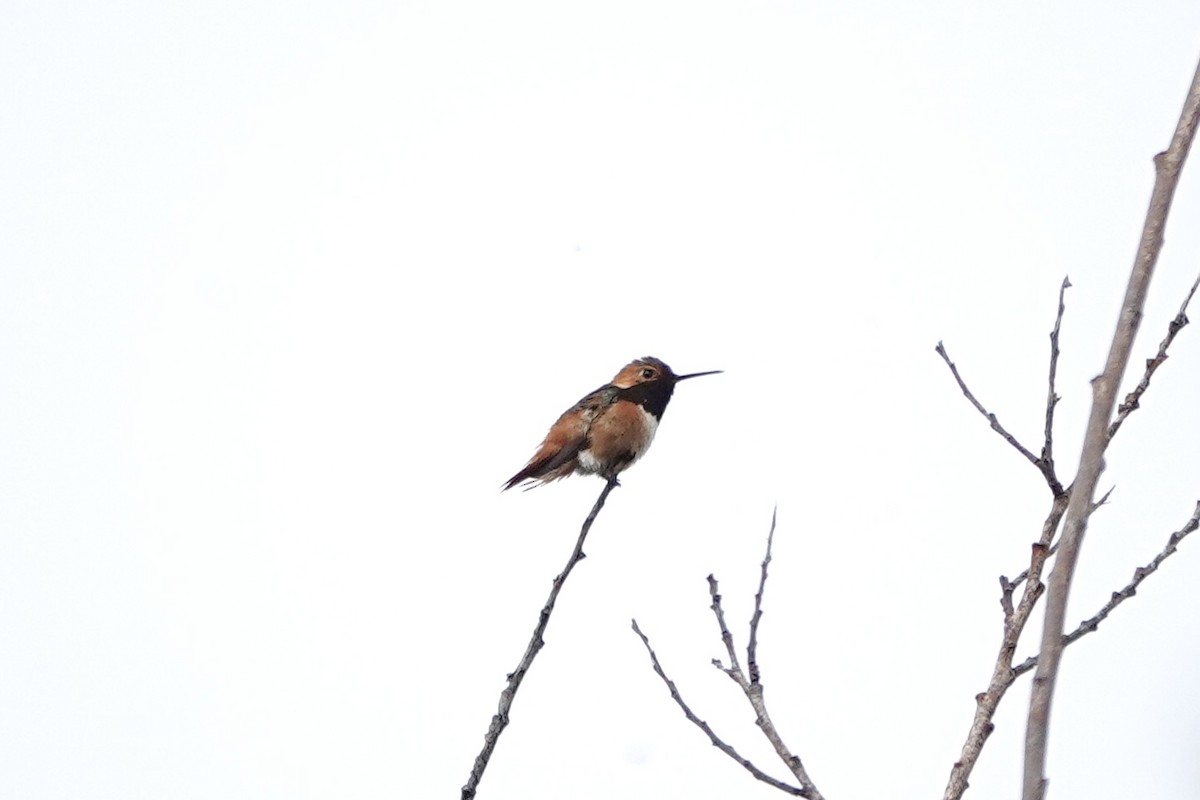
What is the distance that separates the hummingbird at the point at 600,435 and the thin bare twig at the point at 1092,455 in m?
7.02

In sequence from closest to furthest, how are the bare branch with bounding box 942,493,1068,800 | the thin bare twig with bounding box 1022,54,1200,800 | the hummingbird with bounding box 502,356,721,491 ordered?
the thin bare twig with bounding box 1022,54,1200,800, the bare branch with bounding box 942,493,1068,800, the hummingbird with bounding box 502,356,721,491

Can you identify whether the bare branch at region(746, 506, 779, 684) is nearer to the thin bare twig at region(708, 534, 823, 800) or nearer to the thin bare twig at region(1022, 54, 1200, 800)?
the thin bare twig at region(708, 534, 823, 800)

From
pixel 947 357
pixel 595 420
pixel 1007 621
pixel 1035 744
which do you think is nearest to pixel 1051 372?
pixel 947 357

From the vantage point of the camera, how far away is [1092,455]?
222 centimetres

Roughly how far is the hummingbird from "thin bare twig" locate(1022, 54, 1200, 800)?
7019 mm

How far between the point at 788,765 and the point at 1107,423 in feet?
5.09

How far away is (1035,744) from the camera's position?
2.11 metres

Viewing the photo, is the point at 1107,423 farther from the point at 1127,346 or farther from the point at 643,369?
the point at 643,369

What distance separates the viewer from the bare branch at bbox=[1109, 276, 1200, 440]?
328cm

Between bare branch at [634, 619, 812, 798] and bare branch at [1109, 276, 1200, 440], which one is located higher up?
bare branch at [1109, 276, 1200, 440]

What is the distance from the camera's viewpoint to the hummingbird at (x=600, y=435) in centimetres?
949

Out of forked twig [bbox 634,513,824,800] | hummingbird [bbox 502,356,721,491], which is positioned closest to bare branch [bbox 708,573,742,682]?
forked twig [bbox 634,513,824,800]

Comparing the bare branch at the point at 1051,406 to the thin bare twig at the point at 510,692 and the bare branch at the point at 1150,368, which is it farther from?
the thin bare twig at the point at 510,692

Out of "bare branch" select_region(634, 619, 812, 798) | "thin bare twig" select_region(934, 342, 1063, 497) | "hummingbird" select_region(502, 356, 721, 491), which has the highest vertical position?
"hummingbird" select_region(502, 356, 721, 491)
